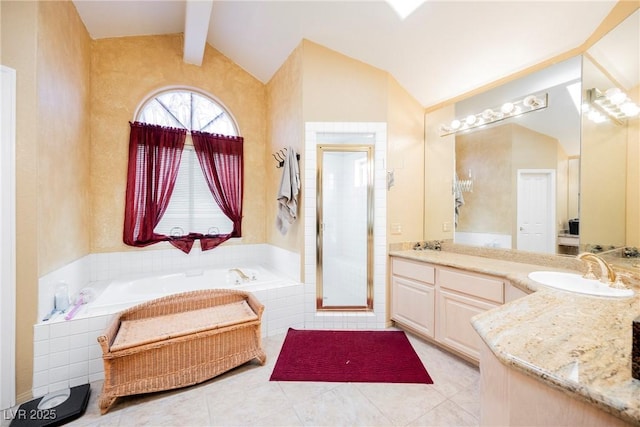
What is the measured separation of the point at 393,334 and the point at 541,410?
2012 millimetres

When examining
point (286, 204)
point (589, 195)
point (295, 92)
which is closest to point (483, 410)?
point (589, 195)

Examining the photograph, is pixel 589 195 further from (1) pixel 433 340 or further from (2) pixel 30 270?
(2) pixel 30 270

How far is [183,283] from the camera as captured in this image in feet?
9.59

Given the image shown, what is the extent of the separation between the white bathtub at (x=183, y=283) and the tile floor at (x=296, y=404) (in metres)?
0.67

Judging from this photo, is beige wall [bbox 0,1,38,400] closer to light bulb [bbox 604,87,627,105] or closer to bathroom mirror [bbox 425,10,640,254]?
bathroom mirror [bbox 425,10,640,254]

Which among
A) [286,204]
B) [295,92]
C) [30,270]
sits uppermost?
[295,92]

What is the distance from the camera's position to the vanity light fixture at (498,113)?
2108 mm

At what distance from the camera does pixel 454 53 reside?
232 centimetres

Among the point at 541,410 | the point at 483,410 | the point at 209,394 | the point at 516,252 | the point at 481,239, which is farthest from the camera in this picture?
the point at 481,239

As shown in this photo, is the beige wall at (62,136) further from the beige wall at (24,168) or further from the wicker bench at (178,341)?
the wicker bench at (178,341)

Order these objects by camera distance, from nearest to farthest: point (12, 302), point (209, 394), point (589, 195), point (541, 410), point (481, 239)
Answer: point (541, 410) < point (12, 302) < point (209, 394) < point (589, 195) < point (481, 239)

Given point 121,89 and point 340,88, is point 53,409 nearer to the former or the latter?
point 121,89

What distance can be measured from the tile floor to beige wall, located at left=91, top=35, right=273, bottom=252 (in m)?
1.70

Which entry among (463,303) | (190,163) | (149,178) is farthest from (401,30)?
(149,178)
